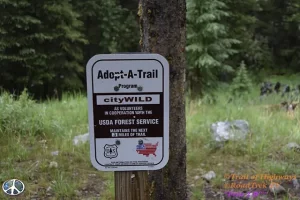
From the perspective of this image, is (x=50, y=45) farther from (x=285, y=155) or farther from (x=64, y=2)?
(x=285, y=155)

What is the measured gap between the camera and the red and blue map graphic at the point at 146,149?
5.45 ft

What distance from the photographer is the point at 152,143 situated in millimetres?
1668

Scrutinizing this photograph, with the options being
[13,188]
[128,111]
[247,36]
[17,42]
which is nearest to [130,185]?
[128,111]

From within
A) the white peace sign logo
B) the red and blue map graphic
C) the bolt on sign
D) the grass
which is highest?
the bolt on sign

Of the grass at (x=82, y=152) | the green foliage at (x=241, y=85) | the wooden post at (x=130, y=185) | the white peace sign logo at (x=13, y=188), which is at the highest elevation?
the wooden post at (x=130, y=185)

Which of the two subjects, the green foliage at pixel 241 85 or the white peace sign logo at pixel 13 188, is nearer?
the white peace sign logo at pixel 13 188

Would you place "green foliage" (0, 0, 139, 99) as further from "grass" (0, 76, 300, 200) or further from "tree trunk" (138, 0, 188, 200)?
"tree trunk" (138, 0, 188, 200)

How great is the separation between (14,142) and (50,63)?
9729mm

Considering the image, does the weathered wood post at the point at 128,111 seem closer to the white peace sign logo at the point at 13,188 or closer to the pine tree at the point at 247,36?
the white peace sign logo at the point at 13,188

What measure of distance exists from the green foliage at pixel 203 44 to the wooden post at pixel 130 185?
8.36 m

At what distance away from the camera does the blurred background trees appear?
411 inches

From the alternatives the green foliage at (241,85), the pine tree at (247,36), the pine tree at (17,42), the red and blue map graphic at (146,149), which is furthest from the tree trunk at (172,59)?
the pine tree at (247,36)

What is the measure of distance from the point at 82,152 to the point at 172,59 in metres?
2.21

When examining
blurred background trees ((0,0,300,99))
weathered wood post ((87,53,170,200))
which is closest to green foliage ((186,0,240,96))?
blurred background trees ((0,0,300,99))
